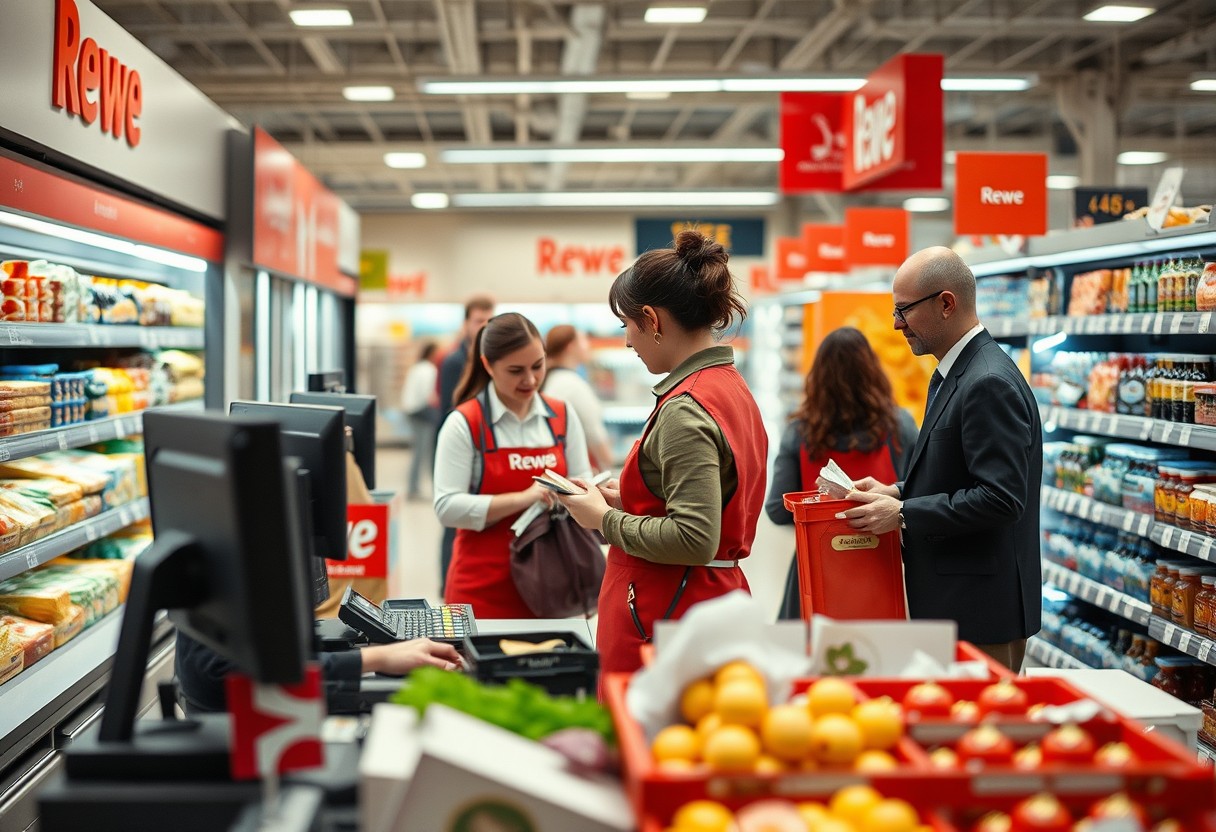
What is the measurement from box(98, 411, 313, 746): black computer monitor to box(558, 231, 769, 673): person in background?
96 cm

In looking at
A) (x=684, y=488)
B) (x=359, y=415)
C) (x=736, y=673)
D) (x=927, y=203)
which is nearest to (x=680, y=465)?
(x=684, y=488)

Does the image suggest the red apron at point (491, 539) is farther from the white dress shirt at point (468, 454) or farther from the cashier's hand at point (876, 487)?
the cashier's hand at point (876, 487)

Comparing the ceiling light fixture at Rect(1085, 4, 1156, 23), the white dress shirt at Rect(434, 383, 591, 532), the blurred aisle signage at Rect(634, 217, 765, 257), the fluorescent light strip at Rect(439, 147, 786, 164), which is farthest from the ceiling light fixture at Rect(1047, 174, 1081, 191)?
the white dress shirt at Rect(434, 383, 591, 532)

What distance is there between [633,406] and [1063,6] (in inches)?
345

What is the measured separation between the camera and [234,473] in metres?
1.43

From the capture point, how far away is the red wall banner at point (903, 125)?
239 inches

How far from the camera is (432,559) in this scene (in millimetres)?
8898

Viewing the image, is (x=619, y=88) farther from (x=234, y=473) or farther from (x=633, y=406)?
(x=633, y=406)

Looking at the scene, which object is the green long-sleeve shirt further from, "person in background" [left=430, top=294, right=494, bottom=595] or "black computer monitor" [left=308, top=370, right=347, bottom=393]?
"person in background" [left=430, top=294, right=494, bottom=595]

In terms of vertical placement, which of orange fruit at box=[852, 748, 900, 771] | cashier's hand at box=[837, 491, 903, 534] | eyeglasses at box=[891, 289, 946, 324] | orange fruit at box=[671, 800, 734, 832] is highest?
eyeglasses at box=[891, 289, 946, 324]

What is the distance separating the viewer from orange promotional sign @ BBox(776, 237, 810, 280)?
44.4 feet

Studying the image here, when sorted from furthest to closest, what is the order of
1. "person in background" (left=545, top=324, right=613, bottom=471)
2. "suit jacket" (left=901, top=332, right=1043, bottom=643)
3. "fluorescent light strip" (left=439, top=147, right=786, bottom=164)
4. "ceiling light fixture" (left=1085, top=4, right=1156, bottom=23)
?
1. "fluorescent light strip" (left=439, top=147, right=786, bottom=164)
2. "ceiling light fixture" (left=1085, top=4, right=1156, bottom=23)
3. "person in background" (left=545, top=324, right=613, bottom=471)
4. "suit jacket" (left=901, top=332, right=1043, bottom=643)

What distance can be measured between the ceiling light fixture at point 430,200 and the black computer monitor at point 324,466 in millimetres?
14724

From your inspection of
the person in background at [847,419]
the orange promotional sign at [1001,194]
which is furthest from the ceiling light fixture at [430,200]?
the person in background at [847,419]
